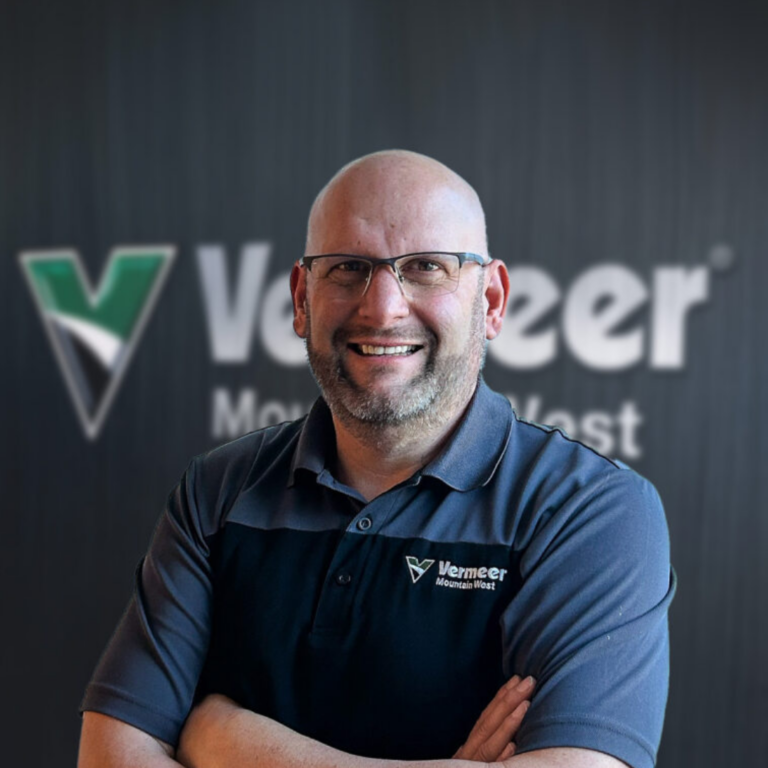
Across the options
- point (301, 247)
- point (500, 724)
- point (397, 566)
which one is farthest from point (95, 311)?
point (500, 724)

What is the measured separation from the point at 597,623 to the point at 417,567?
0.80 ft

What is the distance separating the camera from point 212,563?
1.47 metres

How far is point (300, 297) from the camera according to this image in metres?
1.56

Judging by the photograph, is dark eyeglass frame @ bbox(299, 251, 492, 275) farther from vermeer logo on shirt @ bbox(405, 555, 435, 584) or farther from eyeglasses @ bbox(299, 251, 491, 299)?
vermeer logo on shirt @ bbox(405, 555, 435, 584)

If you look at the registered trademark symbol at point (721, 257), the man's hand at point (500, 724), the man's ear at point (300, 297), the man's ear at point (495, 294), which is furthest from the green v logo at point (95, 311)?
the man's hand at point (500, 724)

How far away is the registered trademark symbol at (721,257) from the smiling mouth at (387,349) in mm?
1628

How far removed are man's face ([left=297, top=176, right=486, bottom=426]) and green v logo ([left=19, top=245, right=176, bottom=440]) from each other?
2076 mm

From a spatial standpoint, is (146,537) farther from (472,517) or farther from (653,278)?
(472,517)

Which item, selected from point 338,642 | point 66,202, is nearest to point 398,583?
point 338,642

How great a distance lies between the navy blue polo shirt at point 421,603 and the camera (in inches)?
49.4

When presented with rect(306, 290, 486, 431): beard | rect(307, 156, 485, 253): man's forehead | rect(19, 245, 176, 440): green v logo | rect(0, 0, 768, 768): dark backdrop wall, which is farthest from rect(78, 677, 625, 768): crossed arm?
rect(19, 245, 176, 440): green v logo

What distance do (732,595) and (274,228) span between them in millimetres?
1793

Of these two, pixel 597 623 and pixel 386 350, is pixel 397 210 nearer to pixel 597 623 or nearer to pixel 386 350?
pixel 386 350

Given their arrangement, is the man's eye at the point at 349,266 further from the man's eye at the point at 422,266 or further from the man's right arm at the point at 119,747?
the man's right arm at the point at 119,747
